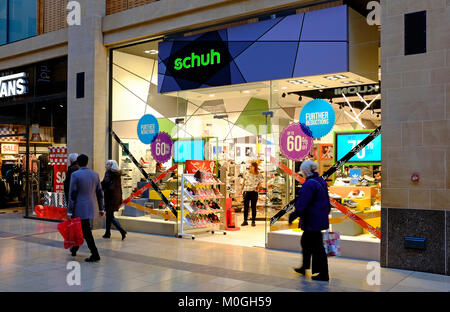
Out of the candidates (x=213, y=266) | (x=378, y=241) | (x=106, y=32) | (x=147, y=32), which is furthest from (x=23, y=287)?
(x=106, y=32)

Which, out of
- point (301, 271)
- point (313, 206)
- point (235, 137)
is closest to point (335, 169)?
point (313, 206)

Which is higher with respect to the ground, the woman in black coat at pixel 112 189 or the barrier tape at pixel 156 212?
the woman in black coat at pixel 112 189

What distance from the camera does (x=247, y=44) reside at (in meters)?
9.01

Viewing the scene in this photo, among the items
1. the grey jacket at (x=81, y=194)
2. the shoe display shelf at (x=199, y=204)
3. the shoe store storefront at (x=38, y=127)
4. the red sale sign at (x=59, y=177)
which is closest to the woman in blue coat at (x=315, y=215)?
the grey jacket at (x=81, y=194)

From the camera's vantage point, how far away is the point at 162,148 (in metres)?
10.5

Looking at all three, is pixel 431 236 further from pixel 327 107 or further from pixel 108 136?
pixel 108 136

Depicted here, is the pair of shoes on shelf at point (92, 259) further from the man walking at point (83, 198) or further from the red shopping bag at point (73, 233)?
the red shopping bag at point (73, 233)

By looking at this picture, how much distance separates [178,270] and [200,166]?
152 inches

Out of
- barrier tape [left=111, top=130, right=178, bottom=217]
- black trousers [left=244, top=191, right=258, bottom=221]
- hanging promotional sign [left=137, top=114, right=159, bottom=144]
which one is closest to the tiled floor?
barrier tape [left=111, top=130, right=178, bottom=217]

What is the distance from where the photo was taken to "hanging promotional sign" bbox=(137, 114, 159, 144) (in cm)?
1066

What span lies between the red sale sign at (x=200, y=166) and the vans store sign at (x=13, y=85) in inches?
242

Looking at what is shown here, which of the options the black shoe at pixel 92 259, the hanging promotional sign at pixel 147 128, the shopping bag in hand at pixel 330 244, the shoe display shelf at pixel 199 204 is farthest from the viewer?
the hanging promotional sign at pixel 147 128

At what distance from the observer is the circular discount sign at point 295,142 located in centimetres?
827
